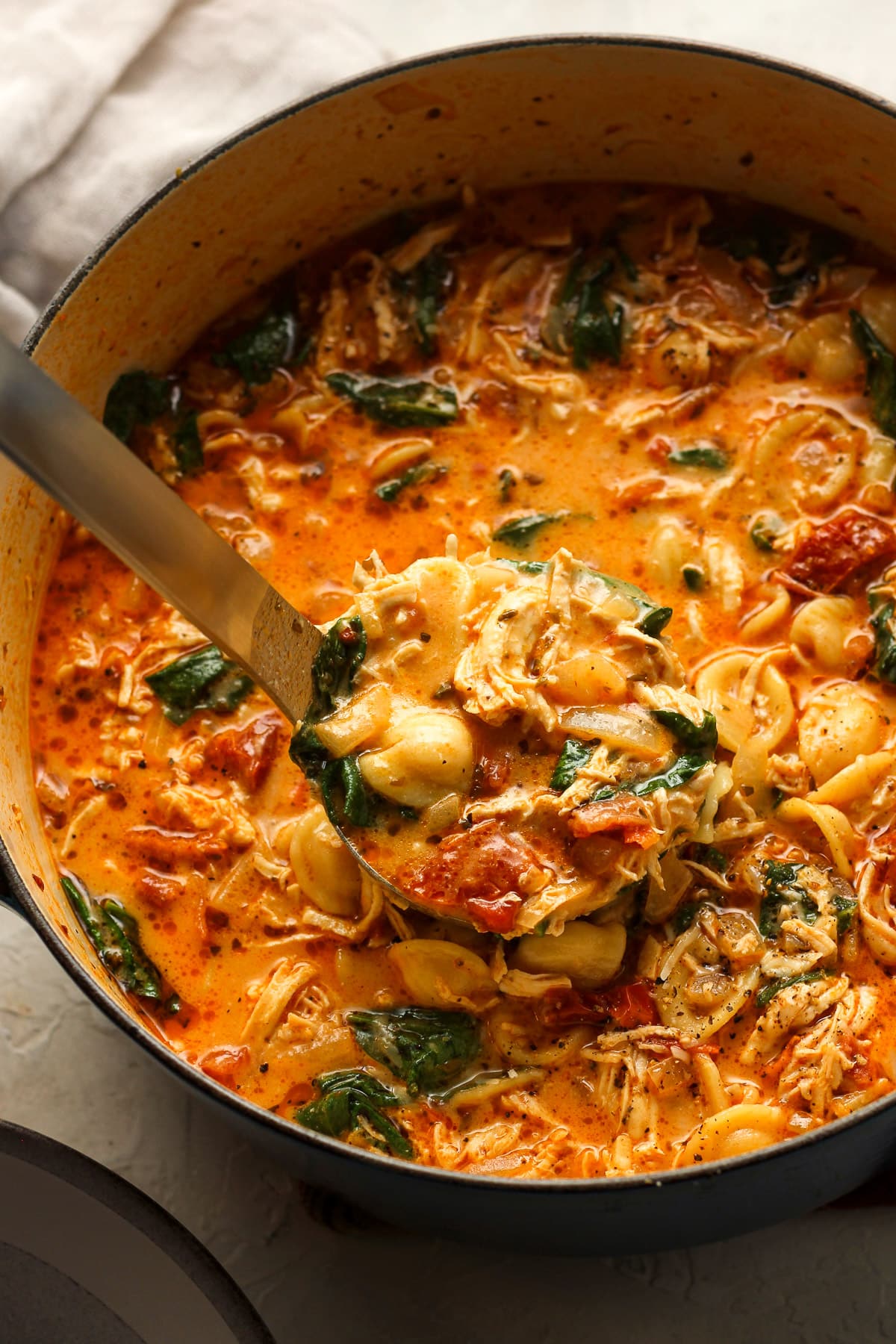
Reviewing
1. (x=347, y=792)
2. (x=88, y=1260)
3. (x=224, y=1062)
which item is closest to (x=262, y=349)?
(x=347, y=792)

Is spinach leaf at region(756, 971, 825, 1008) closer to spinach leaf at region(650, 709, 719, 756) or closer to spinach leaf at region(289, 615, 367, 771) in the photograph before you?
spinach leaf at region(650, 709, 719, 756)

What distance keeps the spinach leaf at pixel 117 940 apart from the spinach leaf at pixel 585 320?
203cm

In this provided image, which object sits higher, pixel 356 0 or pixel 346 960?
pixel 356 0

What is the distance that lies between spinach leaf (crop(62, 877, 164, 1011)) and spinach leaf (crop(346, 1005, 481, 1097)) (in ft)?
1.79

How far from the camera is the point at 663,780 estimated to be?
11.1 ft

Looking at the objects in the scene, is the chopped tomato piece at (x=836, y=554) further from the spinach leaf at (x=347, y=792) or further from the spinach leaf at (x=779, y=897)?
the spinach leaf at (x=347, y=792)

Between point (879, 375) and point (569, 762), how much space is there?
166 centimetres

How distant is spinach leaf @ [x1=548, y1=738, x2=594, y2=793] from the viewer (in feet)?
11.0

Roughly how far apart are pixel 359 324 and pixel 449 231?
0.42m

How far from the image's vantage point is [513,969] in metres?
3.51

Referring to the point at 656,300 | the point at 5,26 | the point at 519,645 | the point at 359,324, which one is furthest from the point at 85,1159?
the point at 5,26

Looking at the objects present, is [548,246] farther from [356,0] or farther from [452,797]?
[452,797]

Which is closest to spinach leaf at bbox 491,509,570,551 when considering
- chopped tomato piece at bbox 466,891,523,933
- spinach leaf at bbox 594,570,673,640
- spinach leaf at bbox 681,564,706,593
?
spinach leaf at bbox 681,564,706,593

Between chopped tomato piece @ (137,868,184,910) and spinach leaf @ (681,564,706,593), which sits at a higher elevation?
spinach leaf @ (681,564,706,593)
